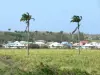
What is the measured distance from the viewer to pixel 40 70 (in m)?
21.6

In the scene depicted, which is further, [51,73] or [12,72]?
[51,73]

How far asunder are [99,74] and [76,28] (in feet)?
186

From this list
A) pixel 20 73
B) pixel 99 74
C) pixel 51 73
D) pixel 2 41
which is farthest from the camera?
pixel 2 41

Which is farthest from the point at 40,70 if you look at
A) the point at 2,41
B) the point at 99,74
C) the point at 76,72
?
the point at 2,41

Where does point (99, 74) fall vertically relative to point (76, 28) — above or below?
below

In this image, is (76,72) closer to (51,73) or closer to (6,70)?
(51,73)

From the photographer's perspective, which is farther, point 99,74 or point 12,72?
point 99,74

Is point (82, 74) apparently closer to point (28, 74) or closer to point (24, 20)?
point (28, 74)

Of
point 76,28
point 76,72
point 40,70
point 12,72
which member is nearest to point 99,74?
point 76,72

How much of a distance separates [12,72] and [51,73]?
8.04 feet

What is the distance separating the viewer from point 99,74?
2659 cm

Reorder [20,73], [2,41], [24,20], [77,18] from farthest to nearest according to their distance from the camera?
1. [2,41]
2. [77,18]
3. [24,20]
4. [20,73]

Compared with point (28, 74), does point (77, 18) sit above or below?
above

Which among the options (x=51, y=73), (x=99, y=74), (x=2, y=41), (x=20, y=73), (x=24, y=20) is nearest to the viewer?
(x=20, y=73)
